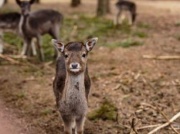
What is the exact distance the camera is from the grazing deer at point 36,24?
Answer: 12117 millimetres

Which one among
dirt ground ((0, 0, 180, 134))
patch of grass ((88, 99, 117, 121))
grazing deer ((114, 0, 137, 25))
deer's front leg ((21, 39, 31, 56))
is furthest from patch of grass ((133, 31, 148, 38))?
patch of grass ((88, 99, 117, 121))

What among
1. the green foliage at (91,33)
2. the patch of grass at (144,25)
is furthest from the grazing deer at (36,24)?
the patch of grass at (144,25)

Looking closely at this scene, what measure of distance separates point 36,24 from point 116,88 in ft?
10.4

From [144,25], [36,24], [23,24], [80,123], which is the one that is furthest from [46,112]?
[144,25]

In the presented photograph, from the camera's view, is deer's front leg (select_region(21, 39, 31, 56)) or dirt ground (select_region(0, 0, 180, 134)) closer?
dirt ground (select_region(0, 0, 180, 134))

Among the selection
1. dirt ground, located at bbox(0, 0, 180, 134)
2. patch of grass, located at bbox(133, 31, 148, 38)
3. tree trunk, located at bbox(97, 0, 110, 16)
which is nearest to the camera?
dirt ground, located at bbox(0, 0, 180, 134)

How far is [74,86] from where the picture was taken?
6688 millimetres

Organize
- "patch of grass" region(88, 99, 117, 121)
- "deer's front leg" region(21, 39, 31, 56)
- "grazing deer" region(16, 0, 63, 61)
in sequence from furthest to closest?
1. "deer's front leg" region(21, 39, 31, 56)
2. "grazing deer" region(16, 0, 63, 61)
3. "patch of grass" region(88, 99, 117, 121)

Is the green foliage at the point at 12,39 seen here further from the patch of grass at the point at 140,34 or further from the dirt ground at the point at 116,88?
the patch of grass at the point at 140,34

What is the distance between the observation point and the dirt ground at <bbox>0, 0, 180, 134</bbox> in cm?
806

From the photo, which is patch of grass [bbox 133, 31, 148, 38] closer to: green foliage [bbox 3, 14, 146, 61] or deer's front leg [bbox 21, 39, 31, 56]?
green foliage [bbox 3, 14, 146, 61]

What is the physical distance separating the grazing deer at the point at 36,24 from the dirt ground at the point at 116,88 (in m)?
0.66

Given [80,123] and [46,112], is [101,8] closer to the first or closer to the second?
[46,112]

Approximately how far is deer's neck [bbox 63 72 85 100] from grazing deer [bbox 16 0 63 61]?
5538mm
